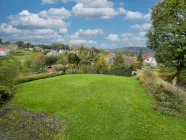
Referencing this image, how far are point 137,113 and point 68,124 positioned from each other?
377cm

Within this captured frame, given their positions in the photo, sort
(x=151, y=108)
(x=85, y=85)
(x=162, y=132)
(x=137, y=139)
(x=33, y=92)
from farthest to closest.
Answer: (x=85, y=85) < (x=33, y=92) < (x=151, y=108) < (x=162, y=132) < (x=137, y=139)

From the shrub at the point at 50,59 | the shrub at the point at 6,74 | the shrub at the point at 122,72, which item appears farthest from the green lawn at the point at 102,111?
the shrub at the point at 50,59

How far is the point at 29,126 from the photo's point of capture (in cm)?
763

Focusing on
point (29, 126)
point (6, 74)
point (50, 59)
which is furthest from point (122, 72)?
point (50, 59)

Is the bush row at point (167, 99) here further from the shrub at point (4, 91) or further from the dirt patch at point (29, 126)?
the shrub at point (4, 91)

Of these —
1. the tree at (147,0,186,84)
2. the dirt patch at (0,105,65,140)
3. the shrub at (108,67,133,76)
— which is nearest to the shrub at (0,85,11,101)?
the dirt patch at (0,105,65,140)

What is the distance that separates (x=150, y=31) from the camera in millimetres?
16922

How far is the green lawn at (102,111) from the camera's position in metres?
6.88

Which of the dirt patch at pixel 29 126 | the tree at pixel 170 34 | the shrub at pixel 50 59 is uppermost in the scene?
the tree at pixel 170 34

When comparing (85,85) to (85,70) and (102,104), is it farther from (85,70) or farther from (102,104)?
(85,70)

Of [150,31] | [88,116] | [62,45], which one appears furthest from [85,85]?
[62,45]

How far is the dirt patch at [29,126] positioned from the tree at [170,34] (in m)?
12.5

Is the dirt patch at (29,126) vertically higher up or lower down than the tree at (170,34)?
lower down

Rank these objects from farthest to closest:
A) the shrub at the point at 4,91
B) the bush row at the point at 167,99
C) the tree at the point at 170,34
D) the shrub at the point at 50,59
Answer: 1. the shrub at the point at 50,59
2. the tree at the point at 170,34
3. the shrub at the point at 4,91
4. the bush row at the point at 167,99
